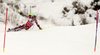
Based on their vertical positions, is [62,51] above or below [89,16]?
below

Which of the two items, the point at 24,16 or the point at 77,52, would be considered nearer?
the point at 77,52

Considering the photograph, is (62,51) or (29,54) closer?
(29,54)

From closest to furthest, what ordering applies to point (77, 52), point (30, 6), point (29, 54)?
1. point (29, 54)
2. point (77, 52)
3. point (30, 6)

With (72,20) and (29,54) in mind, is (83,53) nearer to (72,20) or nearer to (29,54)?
(29,54)

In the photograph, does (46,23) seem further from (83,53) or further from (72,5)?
(83,53)

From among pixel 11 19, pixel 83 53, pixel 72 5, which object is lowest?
pixel 83 53

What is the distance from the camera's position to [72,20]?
7.07m

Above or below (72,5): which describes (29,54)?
below

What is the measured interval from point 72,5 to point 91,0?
123 centimetres

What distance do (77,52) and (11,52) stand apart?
1214 millimetres

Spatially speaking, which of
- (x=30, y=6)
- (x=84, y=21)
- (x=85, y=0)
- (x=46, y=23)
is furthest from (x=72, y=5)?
(x=30, y=6)

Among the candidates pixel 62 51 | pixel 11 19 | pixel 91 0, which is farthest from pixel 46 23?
pixel 62 51

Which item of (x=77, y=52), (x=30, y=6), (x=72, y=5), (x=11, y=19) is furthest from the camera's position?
(x=30, y=6)

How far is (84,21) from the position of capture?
701cm
